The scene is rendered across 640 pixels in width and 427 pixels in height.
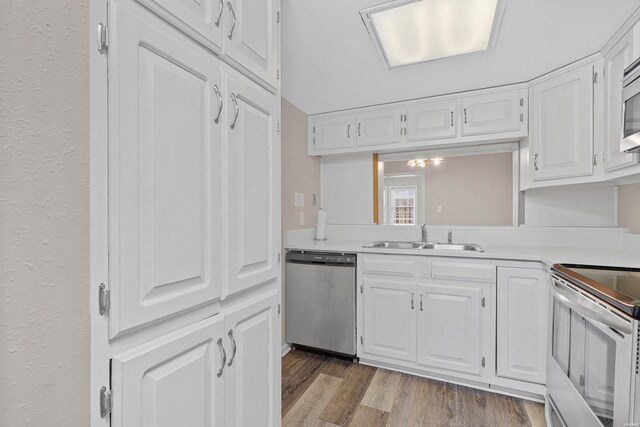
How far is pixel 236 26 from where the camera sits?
1107 mm

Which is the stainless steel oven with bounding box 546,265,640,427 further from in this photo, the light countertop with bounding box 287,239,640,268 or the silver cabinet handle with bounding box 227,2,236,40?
the silver cabinet handle with bounding box 227,2,236,40

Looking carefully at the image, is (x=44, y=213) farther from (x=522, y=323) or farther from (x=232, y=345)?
(x=522, y=323)

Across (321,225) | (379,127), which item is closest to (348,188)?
(321,225)

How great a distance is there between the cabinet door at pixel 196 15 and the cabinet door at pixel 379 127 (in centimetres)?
188

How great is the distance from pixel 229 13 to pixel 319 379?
2199 mm

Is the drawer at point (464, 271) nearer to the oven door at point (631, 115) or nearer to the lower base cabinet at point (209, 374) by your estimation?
the oven door at point (631, 115)

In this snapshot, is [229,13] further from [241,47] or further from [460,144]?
[460,144]

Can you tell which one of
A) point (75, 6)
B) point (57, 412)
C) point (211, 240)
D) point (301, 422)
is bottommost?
point (301, 422)

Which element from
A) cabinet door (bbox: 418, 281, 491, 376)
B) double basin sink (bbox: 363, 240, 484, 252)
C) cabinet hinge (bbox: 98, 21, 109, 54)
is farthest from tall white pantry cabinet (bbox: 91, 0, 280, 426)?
double basin sink (bbox: 363, 240, 484, 252)

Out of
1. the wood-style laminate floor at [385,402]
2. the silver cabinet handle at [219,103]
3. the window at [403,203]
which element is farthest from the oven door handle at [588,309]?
the window at [403,203]

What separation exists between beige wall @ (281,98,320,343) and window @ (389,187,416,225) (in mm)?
2389

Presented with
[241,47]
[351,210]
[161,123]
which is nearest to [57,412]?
[161,123]

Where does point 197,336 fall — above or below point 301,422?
above

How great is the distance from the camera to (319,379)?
217 cm
